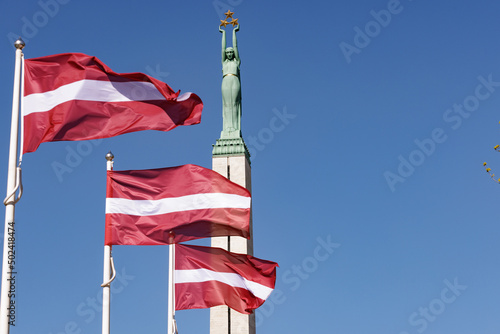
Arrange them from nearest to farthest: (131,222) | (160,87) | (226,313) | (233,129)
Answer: (160,87)
(131,222)
(226,313)
(233,129)

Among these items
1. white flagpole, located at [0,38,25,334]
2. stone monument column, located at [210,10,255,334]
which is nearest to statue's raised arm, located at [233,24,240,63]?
stone monument column, located at [210,10,255,334]

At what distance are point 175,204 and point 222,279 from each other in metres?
4.73

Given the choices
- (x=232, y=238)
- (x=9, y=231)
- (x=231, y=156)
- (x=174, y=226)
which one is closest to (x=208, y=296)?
(x=174, y=226)

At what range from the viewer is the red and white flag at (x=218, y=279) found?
26094 millimetres

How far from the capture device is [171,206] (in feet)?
75.1

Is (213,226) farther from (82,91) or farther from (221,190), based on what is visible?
(82,91)

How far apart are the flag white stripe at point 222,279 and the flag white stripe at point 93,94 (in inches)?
312

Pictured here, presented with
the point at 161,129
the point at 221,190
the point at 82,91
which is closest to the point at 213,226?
the point at 221,190

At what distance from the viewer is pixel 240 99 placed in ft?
166

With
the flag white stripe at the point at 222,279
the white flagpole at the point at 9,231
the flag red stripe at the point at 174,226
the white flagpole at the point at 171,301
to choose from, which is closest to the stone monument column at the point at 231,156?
the flag white stripe at the point at 222,279

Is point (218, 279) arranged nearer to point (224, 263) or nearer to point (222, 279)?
point (222, 279)

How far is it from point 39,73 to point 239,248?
91.8 ft

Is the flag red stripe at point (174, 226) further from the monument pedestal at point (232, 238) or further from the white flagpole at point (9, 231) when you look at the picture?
the monument pedestal at point (232, 238)

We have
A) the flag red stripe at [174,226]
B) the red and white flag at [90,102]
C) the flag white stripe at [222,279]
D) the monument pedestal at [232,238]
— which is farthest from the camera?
the monument pedestal at [232,238]
